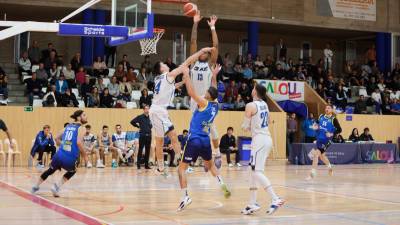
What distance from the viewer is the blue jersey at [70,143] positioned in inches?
438

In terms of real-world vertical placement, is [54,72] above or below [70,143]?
above

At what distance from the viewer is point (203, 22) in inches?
1265

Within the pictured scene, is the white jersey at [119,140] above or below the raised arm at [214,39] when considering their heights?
below

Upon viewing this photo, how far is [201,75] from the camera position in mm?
12047

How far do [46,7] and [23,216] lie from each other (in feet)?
65.8

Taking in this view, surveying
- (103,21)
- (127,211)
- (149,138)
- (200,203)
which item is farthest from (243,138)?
(127,211)

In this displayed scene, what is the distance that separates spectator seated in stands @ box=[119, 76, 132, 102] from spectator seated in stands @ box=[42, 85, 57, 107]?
9.08ft

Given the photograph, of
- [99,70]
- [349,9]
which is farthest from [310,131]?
[349,9]

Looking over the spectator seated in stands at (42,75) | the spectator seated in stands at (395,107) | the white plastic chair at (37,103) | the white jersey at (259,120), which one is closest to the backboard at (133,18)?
the white jersey at (259,120)

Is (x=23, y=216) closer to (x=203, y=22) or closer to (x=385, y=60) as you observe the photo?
(x=203, y=22)

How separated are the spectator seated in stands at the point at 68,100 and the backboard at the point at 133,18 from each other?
7.07 metres

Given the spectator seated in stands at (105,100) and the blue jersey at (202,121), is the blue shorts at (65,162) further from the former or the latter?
the spectator seated in stands at (105,100)

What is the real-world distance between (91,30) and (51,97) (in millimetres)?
→ 8568

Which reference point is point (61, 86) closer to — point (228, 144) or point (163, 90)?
point (228, 144)
